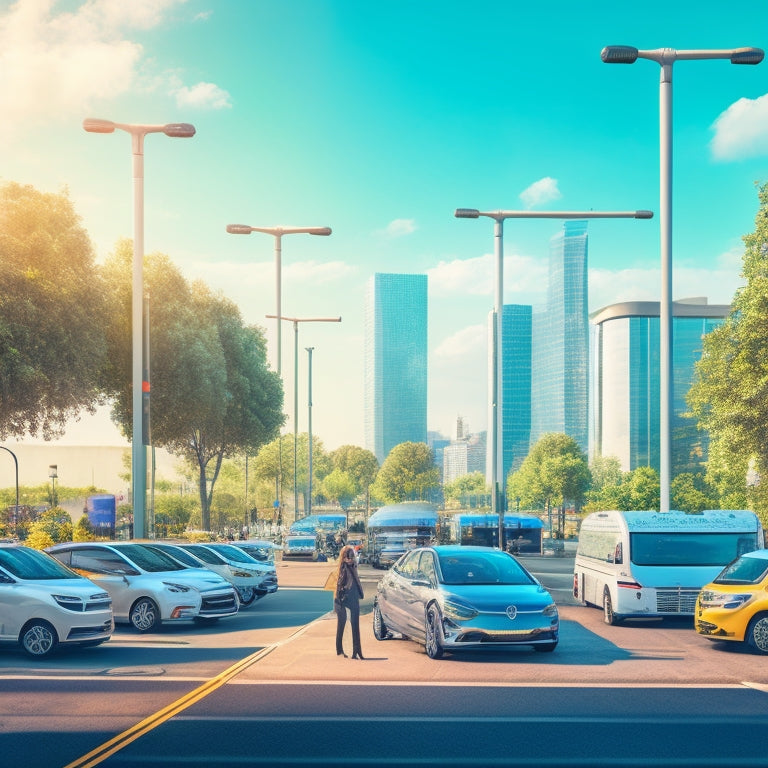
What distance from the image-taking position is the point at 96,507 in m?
52.2

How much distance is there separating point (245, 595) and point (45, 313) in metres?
11.3

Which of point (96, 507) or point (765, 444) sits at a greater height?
point (765, 444)

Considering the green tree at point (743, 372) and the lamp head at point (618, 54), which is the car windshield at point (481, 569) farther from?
the green tree at point (743, 372)

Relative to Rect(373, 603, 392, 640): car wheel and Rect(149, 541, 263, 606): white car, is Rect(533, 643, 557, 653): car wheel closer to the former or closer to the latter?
Rect(373, 603, 392, 640): car wheel

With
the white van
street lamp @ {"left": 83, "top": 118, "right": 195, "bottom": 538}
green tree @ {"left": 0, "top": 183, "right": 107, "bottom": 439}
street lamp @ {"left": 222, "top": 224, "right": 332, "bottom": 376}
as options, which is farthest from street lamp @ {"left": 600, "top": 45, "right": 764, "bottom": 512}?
street lamp @ {"left": 222, "top": 224, "right": 332, "bottom": 376}

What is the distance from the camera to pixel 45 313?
3241cm

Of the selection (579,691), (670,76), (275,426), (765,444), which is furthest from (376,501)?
(579,691)

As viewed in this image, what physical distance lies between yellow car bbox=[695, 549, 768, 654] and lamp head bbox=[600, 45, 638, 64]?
Answer: 11.2 metres

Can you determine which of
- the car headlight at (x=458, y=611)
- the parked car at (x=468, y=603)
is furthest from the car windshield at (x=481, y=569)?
the car headlight at (x=458, y=611)

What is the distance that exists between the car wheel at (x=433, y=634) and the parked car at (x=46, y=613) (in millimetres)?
4873

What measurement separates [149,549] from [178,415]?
27.0m

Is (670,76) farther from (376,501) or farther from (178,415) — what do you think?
(376,501)

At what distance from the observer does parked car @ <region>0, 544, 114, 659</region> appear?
→ 16.3 metres

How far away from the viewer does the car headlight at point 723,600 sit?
57.8ft
